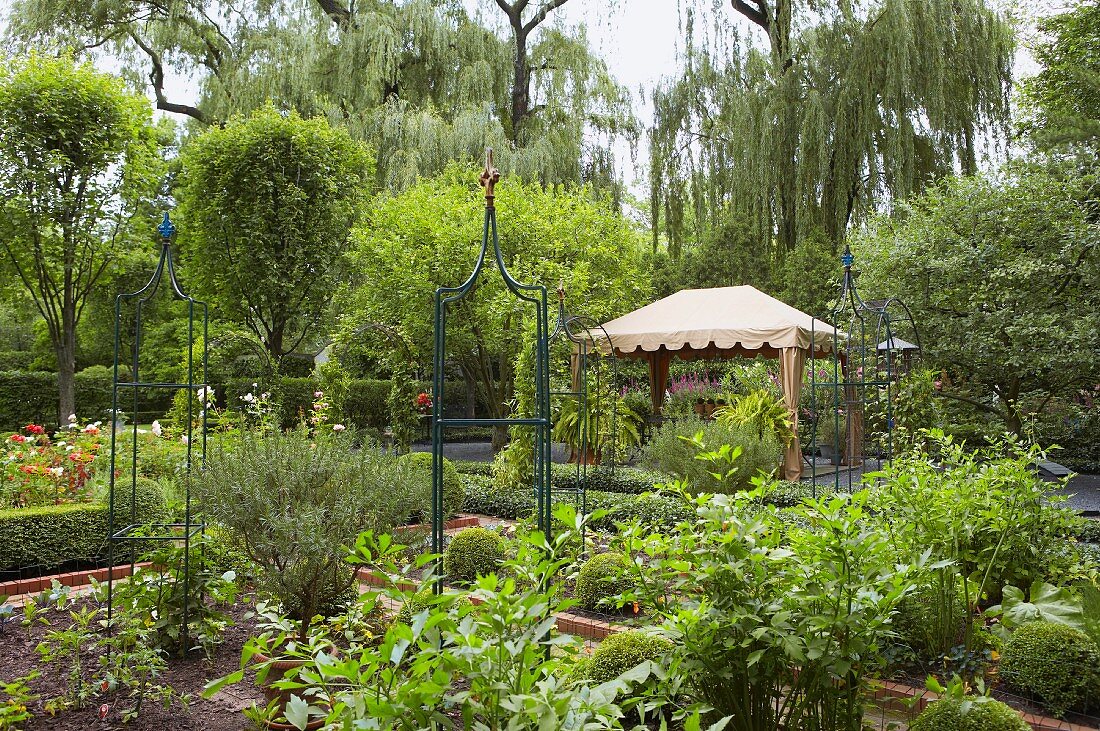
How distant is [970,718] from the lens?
2428 mm

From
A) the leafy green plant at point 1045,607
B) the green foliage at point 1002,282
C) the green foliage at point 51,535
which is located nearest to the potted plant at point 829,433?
the green foliage at point 1002,282

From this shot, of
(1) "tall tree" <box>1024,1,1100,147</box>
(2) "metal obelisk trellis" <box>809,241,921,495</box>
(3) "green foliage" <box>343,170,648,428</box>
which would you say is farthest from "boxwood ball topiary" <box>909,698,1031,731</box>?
(3) "green foliage" <box>343,170,648,428</box>

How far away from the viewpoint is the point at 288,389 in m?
14.7

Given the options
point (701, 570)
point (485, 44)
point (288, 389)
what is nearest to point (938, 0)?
point (485, 44)

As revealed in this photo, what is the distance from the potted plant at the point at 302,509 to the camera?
140 inches

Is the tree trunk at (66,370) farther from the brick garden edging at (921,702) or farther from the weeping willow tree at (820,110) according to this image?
the brick garden edging at (921,702)

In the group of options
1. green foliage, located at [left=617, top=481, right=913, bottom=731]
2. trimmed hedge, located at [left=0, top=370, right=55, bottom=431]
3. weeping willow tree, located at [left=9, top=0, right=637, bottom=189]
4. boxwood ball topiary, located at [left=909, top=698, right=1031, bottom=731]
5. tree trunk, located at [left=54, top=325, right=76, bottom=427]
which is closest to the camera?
green foliage, located at [left=617, top=481, right=913, bottom=731]

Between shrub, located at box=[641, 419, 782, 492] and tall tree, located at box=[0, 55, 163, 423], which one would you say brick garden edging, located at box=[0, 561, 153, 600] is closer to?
shrub, located at box=[641, 419, 782, 492]

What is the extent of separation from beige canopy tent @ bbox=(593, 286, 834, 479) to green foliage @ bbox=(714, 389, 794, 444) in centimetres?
14

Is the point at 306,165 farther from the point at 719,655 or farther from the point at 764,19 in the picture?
the point at 719,655

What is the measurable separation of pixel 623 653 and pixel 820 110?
1287 cm

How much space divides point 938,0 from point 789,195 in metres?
3.93

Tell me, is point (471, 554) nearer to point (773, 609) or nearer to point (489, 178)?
point (489, 178)

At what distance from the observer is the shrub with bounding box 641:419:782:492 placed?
730 centimetres
